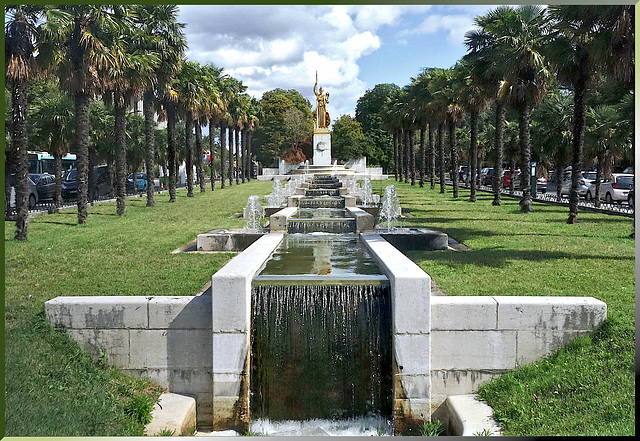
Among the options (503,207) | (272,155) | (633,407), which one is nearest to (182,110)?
(503,207)

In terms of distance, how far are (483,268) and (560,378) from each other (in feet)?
14.4

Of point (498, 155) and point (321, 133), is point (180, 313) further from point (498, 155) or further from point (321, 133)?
point (321, 133)

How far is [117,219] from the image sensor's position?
78.2 ft

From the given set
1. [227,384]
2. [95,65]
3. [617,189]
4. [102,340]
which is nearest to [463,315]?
[227,384]

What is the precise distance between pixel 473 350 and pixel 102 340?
15.5 feet

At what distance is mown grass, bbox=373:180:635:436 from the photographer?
269 inches

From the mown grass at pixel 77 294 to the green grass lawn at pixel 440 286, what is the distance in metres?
0.02

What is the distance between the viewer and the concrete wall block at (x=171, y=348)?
8117mm

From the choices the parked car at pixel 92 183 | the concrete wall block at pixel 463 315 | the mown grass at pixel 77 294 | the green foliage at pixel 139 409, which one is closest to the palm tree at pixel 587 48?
the concrete wall block at pixel 463 315

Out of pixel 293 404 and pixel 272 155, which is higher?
pixel 272 155

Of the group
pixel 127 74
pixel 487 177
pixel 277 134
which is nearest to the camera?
pixel 127 74

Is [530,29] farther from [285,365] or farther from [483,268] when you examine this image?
[285,365]

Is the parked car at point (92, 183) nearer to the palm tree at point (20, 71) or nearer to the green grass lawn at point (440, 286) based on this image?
the palm tree at point (20, 71)

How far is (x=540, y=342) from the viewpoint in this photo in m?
7.96
